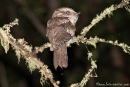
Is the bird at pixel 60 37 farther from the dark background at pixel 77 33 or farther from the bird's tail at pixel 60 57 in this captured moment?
the dark background at pixel 77 33

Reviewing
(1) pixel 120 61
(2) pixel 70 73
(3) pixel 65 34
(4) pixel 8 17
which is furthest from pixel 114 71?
(3) pixel 65 34

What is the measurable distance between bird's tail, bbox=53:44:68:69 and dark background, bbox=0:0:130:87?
4.21 m

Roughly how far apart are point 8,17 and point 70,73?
2910mm

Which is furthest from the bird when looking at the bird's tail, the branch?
the branch

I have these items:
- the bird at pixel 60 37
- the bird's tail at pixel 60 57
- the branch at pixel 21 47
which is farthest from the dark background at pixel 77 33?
the branch at pixel 21 47

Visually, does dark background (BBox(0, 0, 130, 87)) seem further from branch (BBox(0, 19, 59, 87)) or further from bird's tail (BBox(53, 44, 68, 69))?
branch (BBox(0, 19, 59, 87))

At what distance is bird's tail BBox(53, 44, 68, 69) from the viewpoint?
395 centimetres

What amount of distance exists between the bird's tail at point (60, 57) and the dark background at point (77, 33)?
13.8ft

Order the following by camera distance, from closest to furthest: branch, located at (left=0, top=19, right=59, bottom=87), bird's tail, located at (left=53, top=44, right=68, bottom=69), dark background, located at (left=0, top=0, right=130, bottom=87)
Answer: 1. branch, located at (left=0, top=19, right=59, bottom=87)
2. bird's tail, located at (left=53, top=44, right=68, bottom=69)
3. dark background, located at (left=0, top=0, right=130, bottom=87)

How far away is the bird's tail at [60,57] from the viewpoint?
3951 millimetres

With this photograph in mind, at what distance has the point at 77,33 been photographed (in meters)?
8.91

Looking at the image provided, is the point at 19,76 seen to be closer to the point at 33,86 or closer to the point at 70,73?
the point at 33,86

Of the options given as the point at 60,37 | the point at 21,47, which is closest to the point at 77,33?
the point at 60,37

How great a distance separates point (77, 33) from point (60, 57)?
195 inches
